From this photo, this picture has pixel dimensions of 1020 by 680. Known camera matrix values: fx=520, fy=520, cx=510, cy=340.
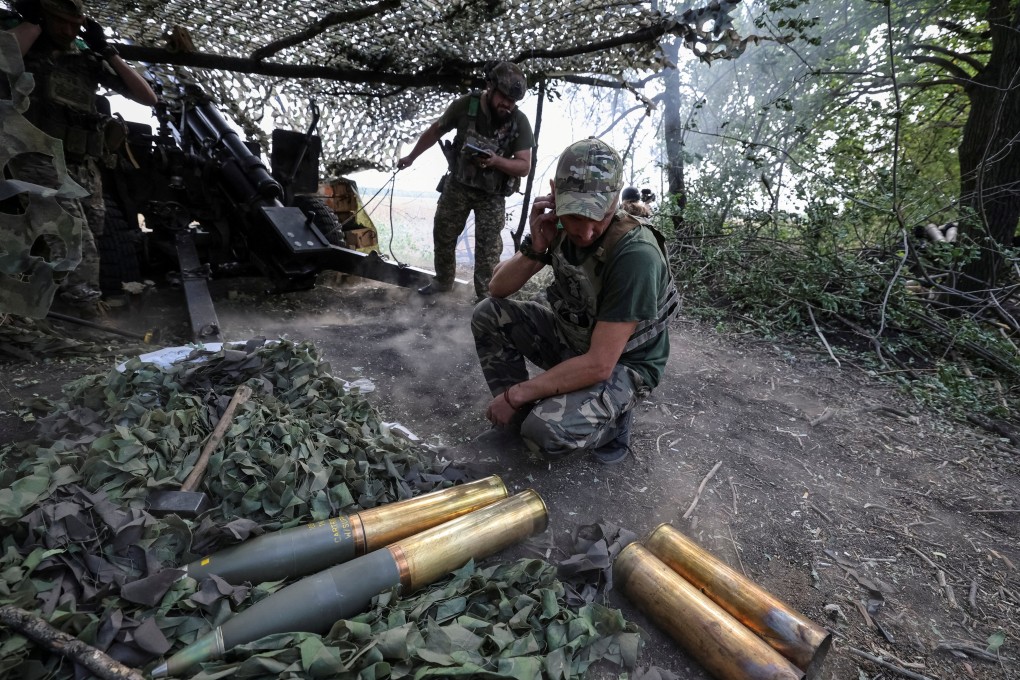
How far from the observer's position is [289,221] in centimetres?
527

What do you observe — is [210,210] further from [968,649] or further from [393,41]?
[968,649]

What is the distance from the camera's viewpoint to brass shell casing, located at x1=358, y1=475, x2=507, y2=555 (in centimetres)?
192

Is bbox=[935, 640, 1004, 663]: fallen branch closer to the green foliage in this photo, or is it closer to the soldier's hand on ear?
the green foliage

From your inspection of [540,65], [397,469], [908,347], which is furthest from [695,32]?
[397,469]

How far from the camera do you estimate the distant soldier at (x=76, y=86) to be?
3438 mm

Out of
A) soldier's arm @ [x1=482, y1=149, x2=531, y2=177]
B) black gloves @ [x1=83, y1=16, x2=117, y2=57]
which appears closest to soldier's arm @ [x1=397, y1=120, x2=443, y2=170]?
soldier's arm @ [x1=482, y1=149, x2=531, y2=177]

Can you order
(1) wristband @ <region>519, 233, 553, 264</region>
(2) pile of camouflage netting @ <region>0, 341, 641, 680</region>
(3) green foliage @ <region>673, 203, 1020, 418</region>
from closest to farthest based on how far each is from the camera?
(2) pile of camouflage netting @ <region>0, 341, 641, 680</region>
(1) wristband @ <region>519, 233, 553, 264</region>
(3) green foliage @ <region>673, 203, 1020, 418</region>

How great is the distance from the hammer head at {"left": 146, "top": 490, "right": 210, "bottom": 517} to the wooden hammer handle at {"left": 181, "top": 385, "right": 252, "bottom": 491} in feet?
0.22

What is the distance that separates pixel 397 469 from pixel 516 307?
3.81ft

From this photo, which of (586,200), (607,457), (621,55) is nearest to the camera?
(586,200)

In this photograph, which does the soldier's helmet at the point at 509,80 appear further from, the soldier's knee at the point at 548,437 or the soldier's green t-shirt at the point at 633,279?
the soldier's knee at the point at 548,437

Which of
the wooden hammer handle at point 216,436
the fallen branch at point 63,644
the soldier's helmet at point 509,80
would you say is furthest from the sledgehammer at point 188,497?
the soldier's helmet at point 509,80

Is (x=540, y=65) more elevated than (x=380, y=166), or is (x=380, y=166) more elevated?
(x=540, y=65)

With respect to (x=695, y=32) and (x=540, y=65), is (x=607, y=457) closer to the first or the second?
(x=695, y=32)
